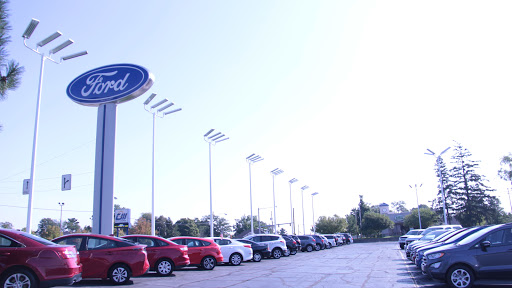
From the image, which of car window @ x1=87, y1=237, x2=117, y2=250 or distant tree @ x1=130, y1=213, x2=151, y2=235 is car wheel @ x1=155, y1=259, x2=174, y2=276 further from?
distant tree @ x1=130, y1=213, x2=151, y2=235

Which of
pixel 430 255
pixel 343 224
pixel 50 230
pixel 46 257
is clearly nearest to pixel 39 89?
pixel 46 257

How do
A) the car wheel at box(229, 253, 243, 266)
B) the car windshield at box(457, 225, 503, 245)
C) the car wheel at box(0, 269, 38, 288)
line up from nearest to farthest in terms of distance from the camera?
the car wheel at box(0, 269, 38, 288) < the car windshield at box(457, 225, 503, 245) < the car wheel at box(229, 253, 243, 266)

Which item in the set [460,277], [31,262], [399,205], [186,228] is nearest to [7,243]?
[31,262]

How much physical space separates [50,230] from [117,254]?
213 ft

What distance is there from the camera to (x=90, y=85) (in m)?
21.5

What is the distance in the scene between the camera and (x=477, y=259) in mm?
10703

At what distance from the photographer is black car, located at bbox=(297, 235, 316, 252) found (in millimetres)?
38938

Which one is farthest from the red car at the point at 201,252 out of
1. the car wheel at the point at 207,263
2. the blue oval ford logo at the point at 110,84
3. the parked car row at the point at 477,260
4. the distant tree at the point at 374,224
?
the distant tree at the point at 374,224

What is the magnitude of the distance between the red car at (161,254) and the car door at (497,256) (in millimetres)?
10208

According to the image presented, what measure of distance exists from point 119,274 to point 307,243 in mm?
28395

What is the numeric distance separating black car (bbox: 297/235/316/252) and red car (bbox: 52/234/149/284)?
90.3 feet

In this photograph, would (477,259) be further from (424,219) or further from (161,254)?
(424,219)

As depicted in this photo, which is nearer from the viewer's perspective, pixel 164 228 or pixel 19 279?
pixel 19 279

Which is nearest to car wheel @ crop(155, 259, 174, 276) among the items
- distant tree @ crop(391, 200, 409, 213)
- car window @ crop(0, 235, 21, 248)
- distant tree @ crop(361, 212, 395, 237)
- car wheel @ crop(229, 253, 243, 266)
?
car wheel @ crop(229, 253, 243, 266)
